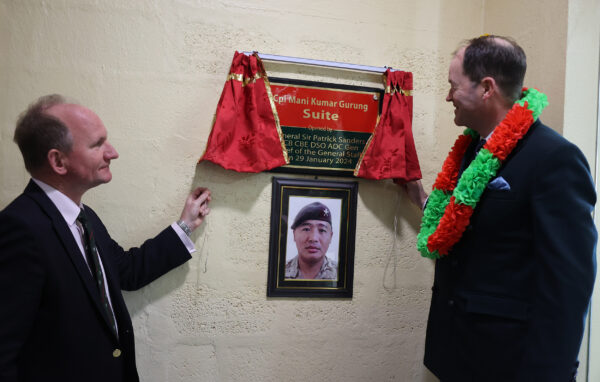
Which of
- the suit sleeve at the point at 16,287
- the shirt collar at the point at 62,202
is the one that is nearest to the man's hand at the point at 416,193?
the shirt collar at the point at 62,202

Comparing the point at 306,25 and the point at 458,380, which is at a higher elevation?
the point at 306,25

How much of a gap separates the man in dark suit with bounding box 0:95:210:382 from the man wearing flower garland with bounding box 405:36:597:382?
1.21 meters

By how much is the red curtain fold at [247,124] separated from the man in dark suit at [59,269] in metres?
0.53

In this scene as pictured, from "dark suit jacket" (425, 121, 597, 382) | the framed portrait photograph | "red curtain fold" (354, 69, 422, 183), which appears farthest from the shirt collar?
"dark suit jacket" (425, 121, 597, 382)

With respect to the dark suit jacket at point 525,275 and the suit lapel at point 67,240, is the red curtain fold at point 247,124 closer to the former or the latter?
the suit lapel at point 67,240

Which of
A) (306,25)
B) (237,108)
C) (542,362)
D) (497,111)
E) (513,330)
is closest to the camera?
(542,362)

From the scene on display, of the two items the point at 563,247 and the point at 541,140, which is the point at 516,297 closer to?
the point at 563,247

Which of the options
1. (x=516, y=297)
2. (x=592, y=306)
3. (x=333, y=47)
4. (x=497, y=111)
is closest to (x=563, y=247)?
(x=516, y=297)

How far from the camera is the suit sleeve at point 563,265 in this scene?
1294 mm

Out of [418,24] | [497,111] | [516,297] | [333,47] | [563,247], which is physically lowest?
[516,297]

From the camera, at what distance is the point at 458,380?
1.61 m

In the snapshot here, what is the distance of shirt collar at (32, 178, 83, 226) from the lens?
149cm

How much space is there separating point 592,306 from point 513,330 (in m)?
0.71

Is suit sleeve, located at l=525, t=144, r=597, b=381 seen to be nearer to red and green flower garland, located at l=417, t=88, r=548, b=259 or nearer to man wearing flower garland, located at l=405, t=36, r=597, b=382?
man wearing flower garland, located at l=405, t=36, r=597, b=382
